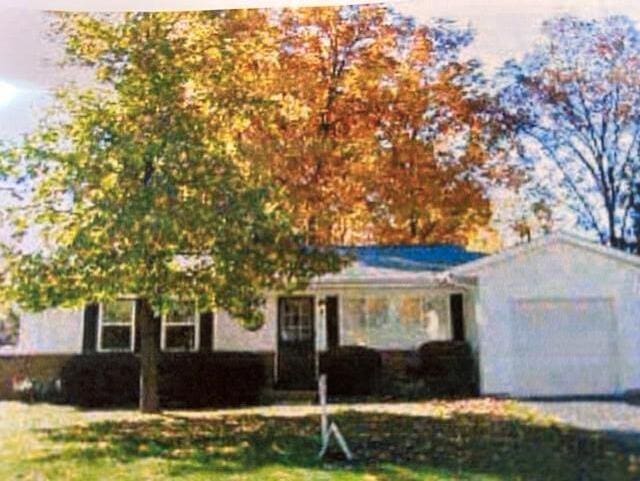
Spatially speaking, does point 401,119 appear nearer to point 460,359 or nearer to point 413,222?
point 413,222

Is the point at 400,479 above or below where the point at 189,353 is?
below

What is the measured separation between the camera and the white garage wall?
275cm

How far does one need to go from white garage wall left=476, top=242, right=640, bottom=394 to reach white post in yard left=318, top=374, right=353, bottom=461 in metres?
0.45

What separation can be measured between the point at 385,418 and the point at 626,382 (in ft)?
2.35

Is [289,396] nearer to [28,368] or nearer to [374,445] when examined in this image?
[374,445]

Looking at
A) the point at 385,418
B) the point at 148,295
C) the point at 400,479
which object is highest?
the point at 148,295

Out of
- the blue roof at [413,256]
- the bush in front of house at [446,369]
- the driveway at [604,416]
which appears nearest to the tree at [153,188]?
the blue roof at [413,256]

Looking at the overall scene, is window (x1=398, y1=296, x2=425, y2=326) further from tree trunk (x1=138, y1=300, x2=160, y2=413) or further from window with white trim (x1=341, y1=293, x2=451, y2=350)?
tree trunk (x1=138, y1=300, x2=160, y2=413)

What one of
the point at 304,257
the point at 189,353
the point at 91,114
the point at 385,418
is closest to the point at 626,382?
the point at 385,418

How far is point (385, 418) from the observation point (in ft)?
8.96

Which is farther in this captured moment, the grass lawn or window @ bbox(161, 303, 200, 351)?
window @ bbox(161, 303, 200, 351)

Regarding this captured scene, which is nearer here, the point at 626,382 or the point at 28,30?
the point at 626,382

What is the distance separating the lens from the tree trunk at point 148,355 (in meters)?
A: 2.79

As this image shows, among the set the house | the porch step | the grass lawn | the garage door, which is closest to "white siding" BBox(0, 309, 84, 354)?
the house
